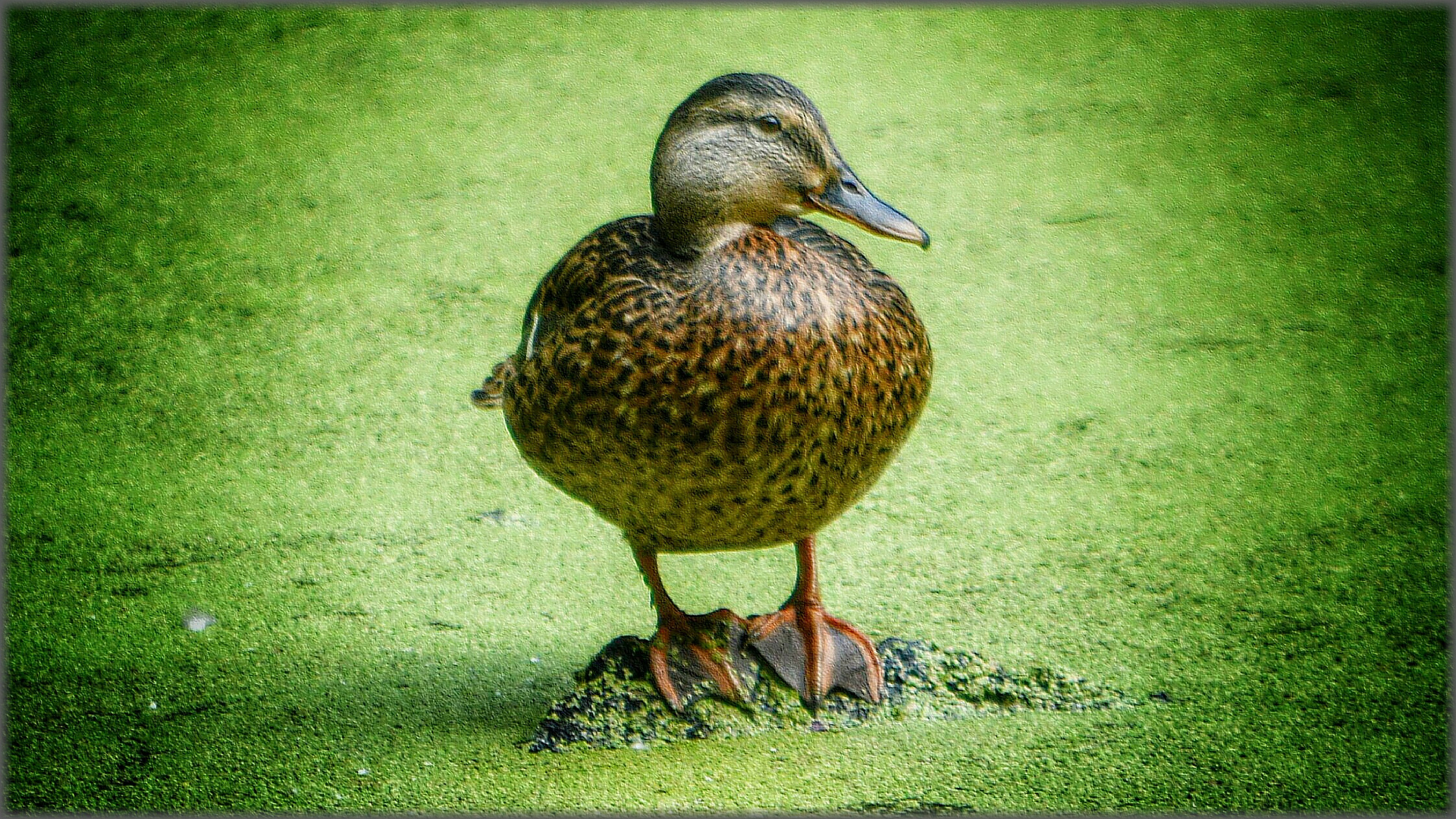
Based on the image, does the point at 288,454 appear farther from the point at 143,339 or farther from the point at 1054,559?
the point at 1054,559

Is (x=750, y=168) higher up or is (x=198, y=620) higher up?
(x=750, y=168)

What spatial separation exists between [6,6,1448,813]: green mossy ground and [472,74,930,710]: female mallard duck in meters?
0.41

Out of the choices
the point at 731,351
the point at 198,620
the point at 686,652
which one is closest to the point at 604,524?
the point at 686,652

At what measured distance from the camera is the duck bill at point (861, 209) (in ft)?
5.48

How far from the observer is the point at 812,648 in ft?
6.41

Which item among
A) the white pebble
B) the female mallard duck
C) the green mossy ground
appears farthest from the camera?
the white pebble

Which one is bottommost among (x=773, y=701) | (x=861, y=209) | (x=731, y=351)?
(x=773, y=701)

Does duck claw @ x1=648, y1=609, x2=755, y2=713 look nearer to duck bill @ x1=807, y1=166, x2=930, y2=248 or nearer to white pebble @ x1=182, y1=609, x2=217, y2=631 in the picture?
duck bill @ x1=807, y1=166, x2=930, y2=248

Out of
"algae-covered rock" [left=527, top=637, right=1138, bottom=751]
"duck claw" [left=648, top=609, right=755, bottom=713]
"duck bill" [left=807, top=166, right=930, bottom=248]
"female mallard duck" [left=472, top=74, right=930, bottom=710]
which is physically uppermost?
"duck bill" [left=807, top=166, right=930, bottom=248]

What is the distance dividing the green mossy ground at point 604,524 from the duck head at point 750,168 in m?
0.75

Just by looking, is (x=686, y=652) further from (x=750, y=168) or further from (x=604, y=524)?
(x=750, y=168)

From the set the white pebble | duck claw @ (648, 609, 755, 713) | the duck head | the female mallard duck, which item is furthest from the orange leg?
the white pebble

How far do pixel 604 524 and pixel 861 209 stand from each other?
38.1 inches

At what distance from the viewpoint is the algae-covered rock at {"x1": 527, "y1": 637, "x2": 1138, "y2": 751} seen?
1.89 meters
